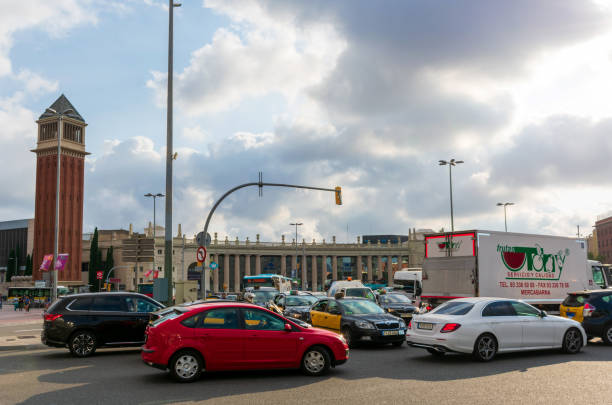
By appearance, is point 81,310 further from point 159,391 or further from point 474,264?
point 474,264

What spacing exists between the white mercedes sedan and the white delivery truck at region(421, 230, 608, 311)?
4.29m

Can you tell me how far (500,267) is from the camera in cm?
1872

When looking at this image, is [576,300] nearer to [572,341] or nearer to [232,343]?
[572,341]

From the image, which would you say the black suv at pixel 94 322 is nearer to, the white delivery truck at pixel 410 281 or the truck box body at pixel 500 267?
the truck box body at pixel 500 267

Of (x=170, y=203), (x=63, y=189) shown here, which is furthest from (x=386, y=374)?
(x=63, y=189)

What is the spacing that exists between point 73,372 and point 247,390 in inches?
178

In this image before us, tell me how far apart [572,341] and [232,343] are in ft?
28.8

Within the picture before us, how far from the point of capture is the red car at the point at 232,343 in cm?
1020

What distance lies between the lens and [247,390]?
31.3 ft

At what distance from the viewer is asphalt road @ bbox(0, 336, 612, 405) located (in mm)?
8867

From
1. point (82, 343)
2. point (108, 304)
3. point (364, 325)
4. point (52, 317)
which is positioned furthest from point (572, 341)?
point (52, 317)

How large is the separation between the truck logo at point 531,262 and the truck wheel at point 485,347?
258 inches

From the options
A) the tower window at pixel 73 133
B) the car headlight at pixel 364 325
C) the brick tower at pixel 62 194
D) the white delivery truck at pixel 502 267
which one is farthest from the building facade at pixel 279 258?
the car headlight at pixel 364 325

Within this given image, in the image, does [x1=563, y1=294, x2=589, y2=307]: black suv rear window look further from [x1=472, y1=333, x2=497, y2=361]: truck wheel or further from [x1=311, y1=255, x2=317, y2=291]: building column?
[x1=311, y1=255, x2=317, y2=291]: building column
